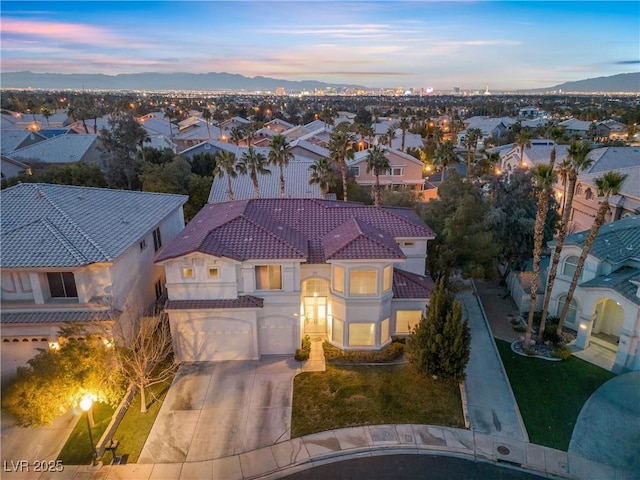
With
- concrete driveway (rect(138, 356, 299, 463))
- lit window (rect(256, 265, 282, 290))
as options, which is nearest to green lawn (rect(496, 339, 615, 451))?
concrete driveway (rect(138, 356, 299, 463))

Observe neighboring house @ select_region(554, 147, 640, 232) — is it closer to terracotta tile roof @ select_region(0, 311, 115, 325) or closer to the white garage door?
the white garage door

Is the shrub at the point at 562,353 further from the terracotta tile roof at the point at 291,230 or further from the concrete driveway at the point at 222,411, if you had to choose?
the concrete driveway at the point at 222,411

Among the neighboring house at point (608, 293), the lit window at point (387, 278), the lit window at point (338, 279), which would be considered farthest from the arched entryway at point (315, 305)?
the neighboring house at point (608, 293)

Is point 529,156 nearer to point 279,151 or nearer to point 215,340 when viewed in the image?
point 279,151

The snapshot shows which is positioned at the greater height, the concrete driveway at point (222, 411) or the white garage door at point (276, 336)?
the white garage door at point (276, 336)

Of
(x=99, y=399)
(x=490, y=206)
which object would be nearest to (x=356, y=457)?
(x=99, y=399)

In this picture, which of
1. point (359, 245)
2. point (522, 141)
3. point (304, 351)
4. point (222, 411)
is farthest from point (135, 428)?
point (522, 141)
